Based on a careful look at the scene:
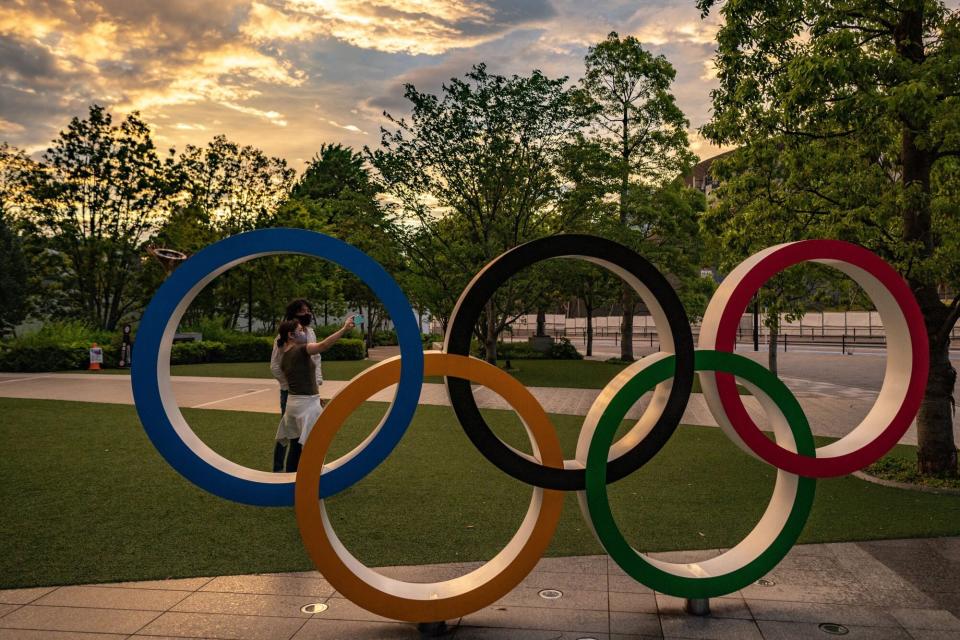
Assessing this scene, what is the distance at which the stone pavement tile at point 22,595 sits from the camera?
5.38 m

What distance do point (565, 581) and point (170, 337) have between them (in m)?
3.83

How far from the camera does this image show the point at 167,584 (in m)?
5.79

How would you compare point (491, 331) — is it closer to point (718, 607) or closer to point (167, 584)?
point (167, 584)

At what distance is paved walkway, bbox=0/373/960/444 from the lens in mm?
15305

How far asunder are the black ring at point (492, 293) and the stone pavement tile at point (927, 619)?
7.15 ft

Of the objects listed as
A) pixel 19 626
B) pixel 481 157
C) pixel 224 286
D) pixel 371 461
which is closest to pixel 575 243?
pixel 371 461

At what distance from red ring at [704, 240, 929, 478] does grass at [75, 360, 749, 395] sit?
15.1m

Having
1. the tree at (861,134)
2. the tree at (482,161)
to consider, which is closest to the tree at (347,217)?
the tree at (482,161)

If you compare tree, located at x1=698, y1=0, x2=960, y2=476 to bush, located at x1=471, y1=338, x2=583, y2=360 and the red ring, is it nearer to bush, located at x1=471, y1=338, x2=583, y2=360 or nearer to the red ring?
the red ring

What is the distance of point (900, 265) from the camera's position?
30.0 ft

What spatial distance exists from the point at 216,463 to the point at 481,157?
17.3 metres

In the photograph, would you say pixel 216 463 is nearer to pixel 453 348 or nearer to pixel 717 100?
pixel 453 348

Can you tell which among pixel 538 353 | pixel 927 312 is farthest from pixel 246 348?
pixel 927 312

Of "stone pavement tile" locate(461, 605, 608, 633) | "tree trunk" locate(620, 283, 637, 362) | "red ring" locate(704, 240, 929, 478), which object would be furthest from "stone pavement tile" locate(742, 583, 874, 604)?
"tree trunk" locate(620, 283, 637, 362)
